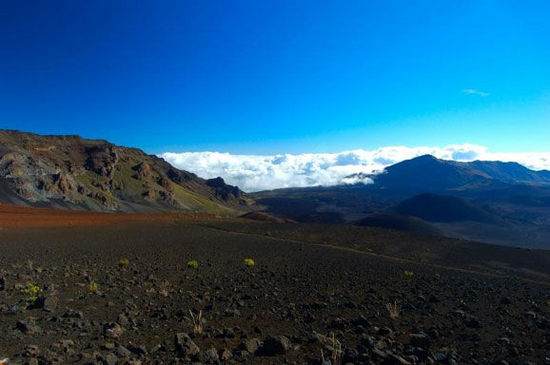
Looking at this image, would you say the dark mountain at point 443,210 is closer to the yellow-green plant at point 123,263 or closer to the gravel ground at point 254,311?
the gravel ground at point 254,311

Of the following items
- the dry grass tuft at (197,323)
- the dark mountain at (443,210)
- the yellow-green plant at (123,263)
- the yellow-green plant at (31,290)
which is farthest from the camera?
the dark mountain at (443,210)

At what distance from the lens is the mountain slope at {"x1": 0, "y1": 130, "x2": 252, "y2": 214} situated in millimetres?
86125

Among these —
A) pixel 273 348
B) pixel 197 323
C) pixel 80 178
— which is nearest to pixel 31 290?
pixel 197 323

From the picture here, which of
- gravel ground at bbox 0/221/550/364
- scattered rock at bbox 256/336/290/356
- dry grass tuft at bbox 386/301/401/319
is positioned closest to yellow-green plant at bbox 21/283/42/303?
gravel ground at bbox 0/221/550/364

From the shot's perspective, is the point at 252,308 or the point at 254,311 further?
the point at 252,308

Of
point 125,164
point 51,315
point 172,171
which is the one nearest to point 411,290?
point 51,315

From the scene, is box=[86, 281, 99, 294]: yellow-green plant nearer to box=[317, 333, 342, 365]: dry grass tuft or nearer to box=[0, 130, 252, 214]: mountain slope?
box=[317, 333, 342, 365]: dry grass tuft

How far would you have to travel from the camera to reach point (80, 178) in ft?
360

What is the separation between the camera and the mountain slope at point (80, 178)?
283 feet

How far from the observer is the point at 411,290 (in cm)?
1256

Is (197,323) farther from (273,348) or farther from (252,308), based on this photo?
(273,348)

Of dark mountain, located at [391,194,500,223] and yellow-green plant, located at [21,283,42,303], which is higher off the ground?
yellow-green plant, located at [21,283,42,303]

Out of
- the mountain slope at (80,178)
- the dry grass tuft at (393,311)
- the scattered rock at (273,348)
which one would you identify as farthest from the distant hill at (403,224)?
the scattered rock at (273,348)

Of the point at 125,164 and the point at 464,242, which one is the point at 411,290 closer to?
Result: the point at 464,242
